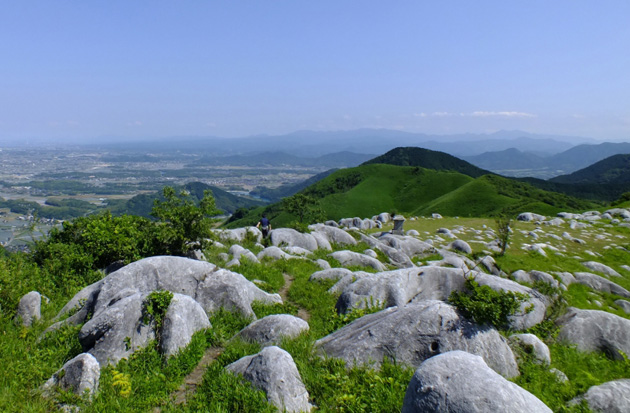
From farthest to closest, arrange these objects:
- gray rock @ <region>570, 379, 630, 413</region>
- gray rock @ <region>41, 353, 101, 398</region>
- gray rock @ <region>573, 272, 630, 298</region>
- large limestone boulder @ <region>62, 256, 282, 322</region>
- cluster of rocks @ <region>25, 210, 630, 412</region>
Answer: gray rock @ <region>573, 272, 630, 298</region>, large limestone boulder @ <region>62, 256, 282, 322</region>, gray rock @ <region>41, 353, 101, 398</region>, gray rock @ <region>570, 379, 630, 413</region>, cluster of rocks @ <region>25, 210, 630, 412</region>

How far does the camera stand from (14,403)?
6363 millimetres

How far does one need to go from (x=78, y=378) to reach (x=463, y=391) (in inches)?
323

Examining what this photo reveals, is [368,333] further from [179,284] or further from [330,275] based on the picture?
[330,275]

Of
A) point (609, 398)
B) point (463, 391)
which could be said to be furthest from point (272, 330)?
point (609, 398)

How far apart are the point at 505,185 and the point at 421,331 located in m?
112

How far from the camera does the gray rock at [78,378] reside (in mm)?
6906

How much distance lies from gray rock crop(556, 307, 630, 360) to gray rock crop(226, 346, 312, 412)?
889cm

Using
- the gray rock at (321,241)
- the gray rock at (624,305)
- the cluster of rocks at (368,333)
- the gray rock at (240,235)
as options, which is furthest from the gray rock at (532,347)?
the gray rock at (240,235)

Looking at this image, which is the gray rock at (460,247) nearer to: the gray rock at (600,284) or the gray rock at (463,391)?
the gray rock at (600,284)

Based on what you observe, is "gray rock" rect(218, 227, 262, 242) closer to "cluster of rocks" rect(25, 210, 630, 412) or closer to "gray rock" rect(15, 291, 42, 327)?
"cluster of rocks" rect(25, 210, 630, 412)

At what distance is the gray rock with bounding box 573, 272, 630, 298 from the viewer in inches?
753

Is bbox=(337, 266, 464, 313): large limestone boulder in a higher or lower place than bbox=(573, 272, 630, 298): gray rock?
higher

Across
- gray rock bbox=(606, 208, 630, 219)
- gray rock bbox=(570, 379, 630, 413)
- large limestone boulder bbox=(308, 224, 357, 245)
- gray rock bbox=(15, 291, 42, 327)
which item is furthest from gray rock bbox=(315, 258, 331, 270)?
gray rock bbox=(606, 208, 630, 219)

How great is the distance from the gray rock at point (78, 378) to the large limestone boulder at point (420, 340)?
5506 mm
